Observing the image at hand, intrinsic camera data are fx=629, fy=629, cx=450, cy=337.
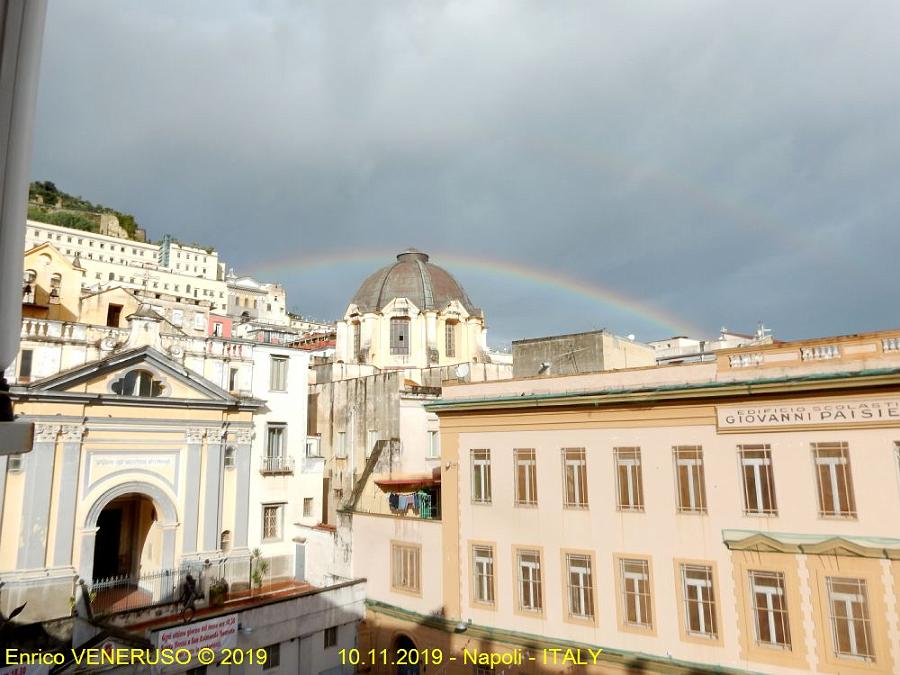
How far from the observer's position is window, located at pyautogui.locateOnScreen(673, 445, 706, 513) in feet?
60.5

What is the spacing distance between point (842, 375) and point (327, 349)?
44.9m

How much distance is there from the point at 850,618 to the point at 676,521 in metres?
4.68

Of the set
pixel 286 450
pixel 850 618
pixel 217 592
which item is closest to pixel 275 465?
pixel 286 450

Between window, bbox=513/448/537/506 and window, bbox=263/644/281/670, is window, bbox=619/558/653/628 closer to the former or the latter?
window, bbox=513/448/537/506

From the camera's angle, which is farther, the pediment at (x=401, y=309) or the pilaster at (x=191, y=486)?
the pediment at (x=401, y=309)

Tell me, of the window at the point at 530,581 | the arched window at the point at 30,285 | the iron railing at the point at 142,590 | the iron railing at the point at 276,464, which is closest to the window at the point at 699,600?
the window at the point at 530,581

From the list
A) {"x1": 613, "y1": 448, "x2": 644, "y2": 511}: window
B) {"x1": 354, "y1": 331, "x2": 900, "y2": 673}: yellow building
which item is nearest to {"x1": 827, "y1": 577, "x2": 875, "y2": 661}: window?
{"x1": 354, "y1": 331, "x2": 900, "y2": 673}: yellow building

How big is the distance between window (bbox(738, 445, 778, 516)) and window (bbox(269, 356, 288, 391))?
21.2m

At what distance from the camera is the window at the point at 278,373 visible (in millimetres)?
30844

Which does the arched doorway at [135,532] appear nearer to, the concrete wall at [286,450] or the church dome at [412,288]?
the concrete wall at [286,450]

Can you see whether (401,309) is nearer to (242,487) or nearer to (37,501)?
(242,487)

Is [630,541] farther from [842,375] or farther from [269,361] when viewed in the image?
[269,361]

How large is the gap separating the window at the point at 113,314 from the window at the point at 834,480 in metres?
32.4

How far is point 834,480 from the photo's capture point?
658 inches
